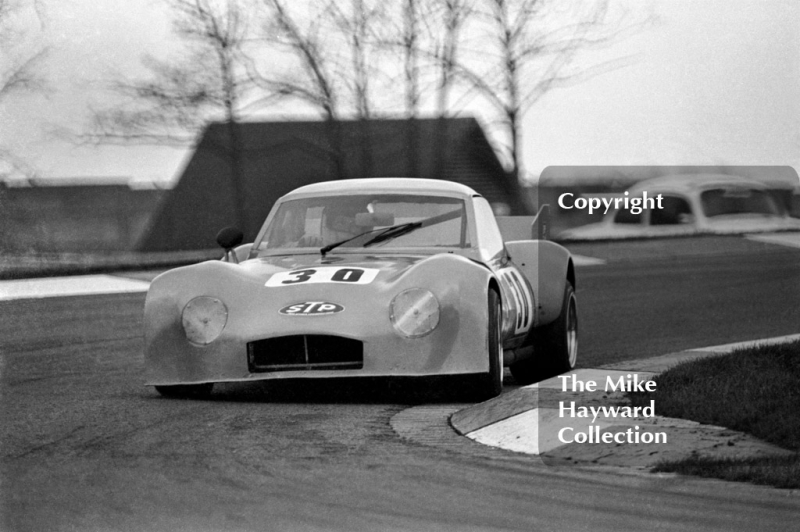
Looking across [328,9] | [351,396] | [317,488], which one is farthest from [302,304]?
[328,9]

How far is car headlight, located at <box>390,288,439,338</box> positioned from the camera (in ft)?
21.4

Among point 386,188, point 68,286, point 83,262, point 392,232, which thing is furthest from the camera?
point 83,262

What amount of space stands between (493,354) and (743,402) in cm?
133

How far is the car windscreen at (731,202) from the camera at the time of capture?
10.6 m

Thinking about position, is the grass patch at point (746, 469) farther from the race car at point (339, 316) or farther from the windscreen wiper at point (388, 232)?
the windscreen wiper at point (388, 232)

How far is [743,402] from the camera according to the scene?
6039 mm

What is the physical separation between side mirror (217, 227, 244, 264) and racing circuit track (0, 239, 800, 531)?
0.89 metres

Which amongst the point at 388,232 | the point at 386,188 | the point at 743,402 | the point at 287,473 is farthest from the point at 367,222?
the point at 287,473

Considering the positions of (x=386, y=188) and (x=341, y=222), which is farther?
(x=386, y=188)

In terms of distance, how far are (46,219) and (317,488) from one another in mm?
24025

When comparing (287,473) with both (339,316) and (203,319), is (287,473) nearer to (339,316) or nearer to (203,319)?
(339,316)

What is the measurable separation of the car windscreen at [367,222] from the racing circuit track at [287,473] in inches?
37.1

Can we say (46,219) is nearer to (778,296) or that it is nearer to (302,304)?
(778,296)

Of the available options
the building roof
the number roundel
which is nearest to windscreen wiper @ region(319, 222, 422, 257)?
the number roundel
